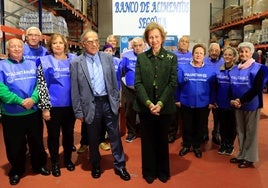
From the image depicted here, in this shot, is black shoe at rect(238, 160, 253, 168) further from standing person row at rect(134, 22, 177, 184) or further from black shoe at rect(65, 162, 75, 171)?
black shoe at rect(65, 162, 75, 171)

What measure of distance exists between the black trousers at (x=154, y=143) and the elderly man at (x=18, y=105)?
1.08 m

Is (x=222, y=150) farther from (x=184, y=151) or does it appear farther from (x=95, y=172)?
(x=95, y=172)

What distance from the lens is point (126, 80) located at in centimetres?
445

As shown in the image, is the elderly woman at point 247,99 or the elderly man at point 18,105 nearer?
the elderly man at point 18,105

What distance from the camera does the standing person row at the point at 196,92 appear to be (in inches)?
145

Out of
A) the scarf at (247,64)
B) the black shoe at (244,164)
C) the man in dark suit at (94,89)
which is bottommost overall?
the black shoe at (244,164)

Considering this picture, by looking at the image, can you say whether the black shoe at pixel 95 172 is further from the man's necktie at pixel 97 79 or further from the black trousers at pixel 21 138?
the man's necktie at pixel 97 79

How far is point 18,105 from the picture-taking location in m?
2.96

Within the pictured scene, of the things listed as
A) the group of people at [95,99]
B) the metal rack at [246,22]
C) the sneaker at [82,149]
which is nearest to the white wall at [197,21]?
the metal rack at [246,22]

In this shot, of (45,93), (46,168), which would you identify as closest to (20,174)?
(46,168)

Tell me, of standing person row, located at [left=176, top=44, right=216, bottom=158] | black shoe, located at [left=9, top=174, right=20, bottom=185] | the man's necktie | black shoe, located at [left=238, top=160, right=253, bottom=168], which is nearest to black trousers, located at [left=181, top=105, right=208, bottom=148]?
standing person row, located at [left=176, top=44, right=216, bottom=158]

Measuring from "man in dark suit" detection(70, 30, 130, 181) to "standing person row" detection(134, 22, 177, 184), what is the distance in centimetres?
28

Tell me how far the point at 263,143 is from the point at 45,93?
3152mm

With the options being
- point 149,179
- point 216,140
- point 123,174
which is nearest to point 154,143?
point 149,179
